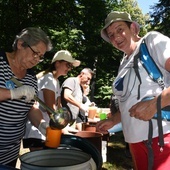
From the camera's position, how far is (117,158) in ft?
17.2

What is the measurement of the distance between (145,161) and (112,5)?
1608 cm

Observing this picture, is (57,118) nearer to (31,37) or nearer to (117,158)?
(31,37)

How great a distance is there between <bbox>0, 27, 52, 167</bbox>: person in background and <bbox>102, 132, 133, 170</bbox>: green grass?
2727mm

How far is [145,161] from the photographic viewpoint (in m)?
1.74

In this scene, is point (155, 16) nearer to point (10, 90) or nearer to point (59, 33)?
point (59, 33)

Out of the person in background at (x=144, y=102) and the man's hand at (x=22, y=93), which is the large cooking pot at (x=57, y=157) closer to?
the person in background at (x=144, y=102)

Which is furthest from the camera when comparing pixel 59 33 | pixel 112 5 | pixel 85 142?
pixel 112 5

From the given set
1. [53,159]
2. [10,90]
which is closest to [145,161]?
[53,159]

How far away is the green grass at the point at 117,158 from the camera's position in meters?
4.71

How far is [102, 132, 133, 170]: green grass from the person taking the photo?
4.71 meters

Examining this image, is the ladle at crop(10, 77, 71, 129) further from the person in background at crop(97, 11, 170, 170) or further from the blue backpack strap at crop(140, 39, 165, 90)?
the blue backpack strap at crop(140, 39, 165, 90)

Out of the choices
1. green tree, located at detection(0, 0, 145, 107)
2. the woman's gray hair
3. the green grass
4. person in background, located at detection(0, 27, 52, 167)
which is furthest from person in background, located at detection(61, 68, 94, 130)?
green tree, located at detection(0, 0, 145, 107)

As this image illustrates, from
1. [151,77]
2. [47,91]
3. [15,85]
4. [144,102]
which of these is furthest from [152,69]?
[47,91]

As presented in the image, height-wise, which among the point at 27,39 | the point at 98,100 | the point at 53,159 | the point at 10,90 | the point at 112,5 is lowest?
the point at 98,100
